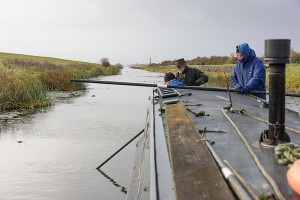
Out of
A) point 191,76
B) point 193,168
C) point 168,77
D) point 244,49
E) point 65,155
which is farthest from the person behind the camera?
point 168,77

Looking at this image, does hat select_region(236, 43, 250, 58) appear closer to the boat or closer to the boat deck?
the boat deck

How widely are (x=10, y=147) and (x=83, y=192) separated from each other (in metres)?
3.17

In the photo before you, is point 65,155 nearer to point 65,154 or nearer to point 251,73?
point 65,154

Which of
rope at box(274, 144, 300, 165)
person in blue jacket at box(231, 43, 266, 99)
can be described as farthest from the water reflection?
rope at box(274, 144, 300, 165)

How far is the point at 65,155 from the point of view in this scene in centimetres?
770

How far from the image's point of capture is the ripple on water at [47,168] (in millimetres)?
6641

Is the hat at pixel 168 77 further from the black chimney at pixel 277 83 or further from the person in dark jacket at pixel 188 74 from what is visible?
the black chimney at pixel 277 83

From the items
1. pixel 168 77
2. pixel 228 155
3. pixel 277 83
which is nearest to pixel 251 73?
pixel 168 77

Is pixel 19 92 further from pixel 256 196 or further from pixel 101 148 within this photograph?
pixel 256 196

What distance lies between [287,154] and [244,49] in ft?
15.5

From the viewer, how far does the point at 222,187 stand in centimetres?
234

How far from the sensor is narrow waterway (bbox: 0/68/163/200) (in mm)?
5879

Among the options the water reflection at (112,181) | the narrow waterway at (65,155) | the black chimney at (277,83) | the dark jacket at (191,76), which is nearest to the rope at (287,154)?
the black chimney at (277,83)

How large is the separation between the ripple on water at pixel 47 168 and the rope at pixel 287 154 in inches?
182
